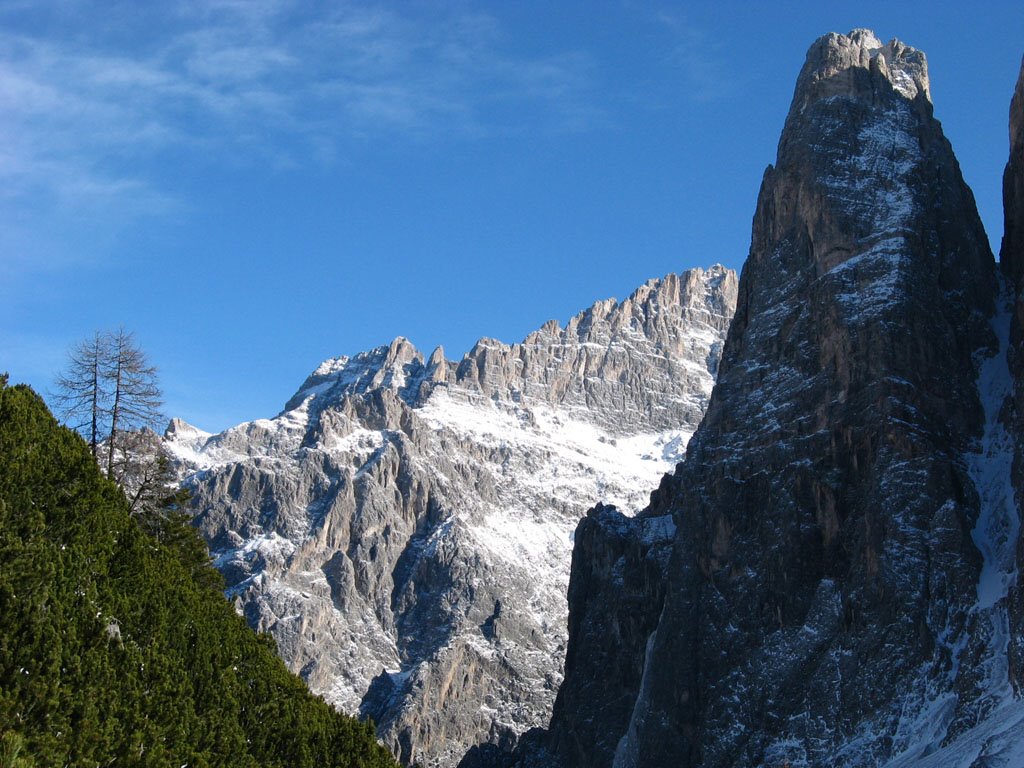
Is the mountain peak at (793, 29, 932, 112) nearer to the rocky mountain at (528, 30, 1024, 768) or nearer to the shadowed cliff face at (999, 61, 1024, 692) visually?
the rocky mountain at (528, 30, 1024, 768)

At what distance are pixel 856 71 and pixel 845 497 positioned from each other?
5971 centimetres

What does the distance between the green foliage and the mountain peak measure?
141 metres

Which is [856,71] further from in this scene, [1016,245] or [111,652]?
[111,652]

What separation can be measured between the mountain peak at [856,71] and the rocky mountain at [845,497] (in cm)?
37

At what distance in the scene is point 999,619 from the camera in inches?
4951

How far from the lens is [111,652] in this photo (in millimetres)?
39062

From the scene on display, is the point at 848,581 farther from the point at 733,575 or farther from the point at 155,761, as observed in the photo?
the point at 155,761

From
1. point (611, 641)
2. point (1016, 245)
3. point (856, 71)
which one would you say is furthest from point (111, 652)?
point (856, 71)

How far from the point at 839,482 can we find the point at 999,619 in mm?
25168

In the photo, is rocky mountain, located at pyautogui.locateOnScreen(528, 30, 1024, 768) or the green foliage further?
rocky mountain, located at pyautogui.locateOnScreen(528, 30, 1024, 768)

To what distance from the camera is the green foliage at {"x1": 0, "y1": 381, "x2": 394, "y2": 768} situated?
35.4 m

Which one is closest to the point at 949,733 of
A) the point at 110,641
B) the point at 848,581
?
the point at 848,581

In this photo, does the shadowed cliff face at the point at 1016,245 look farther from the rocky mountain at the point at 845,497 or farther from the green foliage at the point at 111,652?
the green foliage at the point at 111,652

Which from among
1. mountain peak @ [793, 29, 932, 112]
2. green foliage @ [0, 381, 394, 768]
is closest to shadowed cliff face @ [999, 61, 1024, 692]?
mountain peak @ [793, 29, 932, 112]
